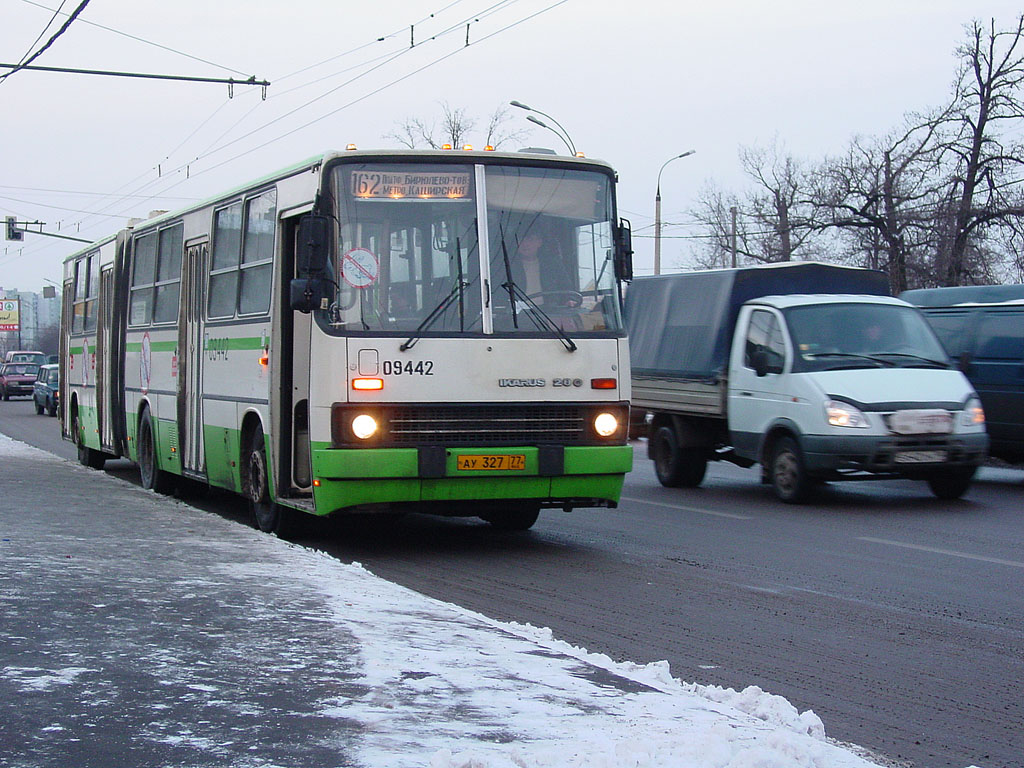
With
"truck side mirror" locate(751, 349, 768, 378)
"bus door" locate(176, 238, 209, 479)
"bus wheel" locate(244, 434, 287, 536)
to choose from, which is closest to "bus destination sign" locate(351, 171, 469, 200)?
"bus wheel" locate(244, 434, 287, 536)

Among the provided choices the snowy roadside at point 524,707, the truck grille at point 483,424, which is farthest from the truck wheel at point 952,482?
the snowy roadside at point 524,707

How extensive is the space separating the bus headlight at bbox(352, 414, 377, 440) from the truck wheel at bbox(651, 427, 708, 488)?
714cm

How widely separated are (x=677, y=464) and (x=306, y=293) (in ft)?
25.1

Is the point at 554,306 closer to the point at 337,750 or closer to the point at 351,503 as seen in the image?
the point at 351,503

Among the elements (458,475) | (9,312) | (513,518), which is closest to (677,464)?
(513,518)

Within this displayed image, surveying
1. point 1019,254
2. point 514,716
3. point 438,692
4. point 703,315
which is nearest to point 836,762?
point 514,716

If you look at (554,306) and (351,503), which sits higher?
(554,306)

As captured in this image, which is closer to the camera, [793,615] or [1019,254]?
[793,615]

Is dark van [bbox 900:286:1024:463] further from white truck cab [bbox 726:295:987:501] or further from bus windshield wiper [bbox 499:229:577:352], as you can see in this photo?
bus windshield wiper [bbox 499:229:577:352]

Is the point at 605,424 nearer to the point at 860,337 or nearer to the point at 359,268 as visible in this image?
the point at 359,268

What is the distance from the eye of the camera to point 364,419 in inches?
404

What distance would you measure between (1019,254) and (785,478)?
119 feet

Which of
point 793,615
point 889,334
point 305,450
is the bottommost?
point 793,615

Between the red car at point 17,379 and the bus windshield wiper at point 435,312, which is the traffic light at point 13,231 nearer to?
the red car at point 17,379
